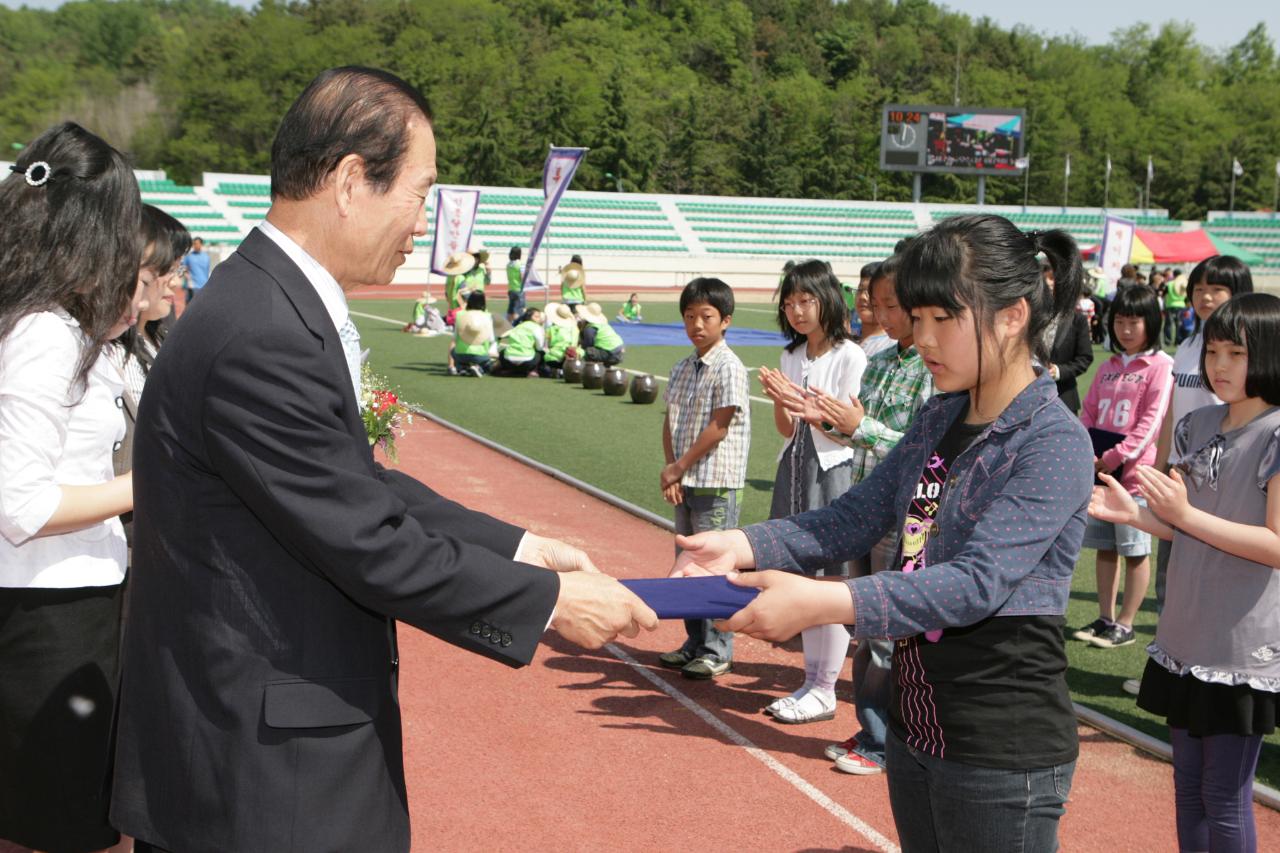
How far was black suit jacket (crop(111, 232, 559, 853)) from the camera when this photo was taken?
6.98 feet

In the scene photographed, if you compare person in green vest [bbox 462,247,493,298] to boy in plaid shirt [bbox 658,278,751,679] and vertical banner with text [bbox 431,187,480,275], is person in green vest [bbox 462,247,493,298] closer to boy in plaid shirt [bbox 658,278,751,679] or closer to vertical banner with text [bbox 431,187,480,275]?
vertical banner with text [bbox 431,187,480,275]

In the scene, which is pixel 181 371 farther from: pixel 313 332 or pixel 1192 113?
pixel 1192 113

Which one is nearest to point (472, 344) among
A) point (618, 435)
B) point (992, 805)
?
point (618, 435)

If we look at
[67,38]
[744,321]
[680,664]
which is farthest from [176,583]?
[67,38]

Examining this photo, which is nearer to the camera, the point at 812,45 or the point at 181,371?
the point at 181,371

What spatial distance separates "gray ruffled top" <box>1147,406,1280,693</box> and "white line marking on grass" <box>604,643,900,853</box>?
138 cm

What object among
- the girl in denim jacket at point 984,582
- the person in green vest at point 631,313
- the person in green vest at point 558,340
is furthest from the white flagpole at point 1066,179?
the girl in denim jacket at point 984,582

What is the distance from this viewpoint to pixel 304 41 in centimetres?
9069

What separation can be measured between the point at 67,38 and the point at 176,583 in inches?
4714

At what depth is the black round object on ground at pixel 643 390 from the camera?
17391mm

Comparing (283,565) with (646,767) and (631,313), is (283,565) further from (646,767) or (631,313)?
(631,313)

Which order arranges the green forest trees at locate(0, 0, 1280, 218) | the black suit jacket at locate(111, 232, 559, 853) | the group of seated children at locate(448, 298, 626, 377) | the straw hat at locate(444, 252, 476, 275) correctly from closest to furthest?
the black suit jacket at locate(111, 232, 559, 853), the group of seated children at locate(448, 298, 626, 377), the straw hat at locate(444, 252, 476, 275), the green forest trees at locate(0, 0, 1280, 218)

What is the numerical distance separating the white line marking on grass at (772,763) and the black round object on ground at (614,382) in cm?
1110

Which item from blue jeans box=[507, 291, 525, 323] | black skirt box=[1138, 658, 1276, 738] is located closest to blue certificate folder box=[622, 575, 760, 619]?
black skirt box=[1138, 658, 1276, 738]
